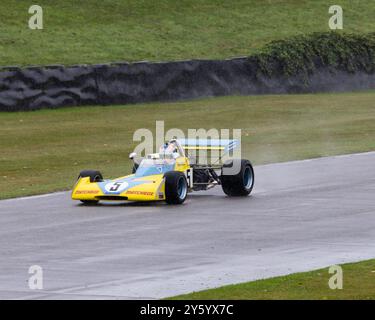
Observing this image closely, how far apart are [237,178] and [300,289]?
7213mm

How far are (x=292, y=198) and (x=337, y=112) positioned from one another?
59.3ft

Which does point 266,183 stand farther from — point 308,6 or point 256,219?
point 308,6

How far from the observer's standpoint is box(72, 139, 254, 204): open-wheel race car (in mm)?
17094

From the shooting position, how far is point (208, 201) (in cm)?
1798

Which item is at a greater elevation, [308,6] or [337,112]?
[308,6]

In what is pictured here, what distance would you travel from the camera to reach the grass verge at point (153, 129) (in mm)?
23438

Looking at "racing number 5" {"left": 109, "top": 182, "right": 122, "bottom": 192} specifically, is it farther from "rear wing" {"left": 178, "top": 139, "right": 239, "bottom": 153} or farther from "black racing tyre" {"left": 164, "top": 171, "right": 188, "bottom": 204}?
"rear wing" {"left": 178, "top": 139, "right": 239, "bottom": 153}

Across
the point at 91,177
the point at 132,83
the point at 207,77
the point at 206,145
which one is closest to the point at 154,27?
the point at 207,77

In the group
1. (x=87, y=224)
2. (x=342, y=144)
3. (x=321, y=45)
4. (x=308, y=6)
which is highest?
Answer: (x=308, y=6)

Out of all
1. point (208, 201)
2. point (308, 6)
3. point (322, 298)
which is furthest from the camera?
point (308, 6)

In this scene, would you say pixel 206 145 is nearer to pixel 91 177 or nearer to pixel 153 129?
pixel 91 177

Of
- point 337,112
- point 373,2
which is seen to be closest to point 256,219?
point 337,112

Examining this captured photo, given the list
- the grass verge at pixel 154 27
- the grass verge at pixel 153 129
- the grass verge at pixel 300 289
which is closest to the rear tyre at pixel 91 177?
the grass verge at pixel 153 129

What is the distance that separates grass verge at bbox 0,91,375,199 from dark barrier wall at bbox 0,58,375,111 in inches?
12.5
